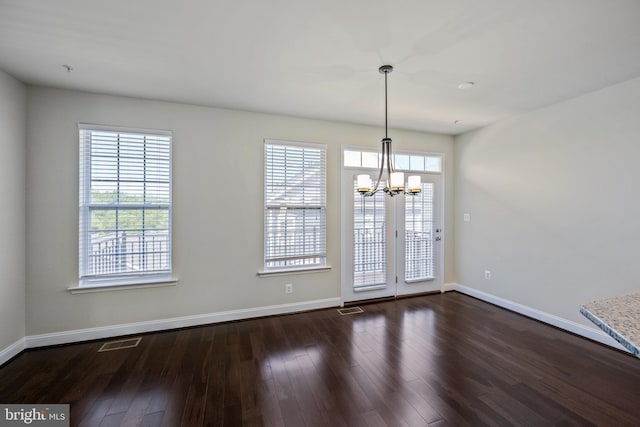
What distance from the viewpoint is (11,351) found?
263 cm

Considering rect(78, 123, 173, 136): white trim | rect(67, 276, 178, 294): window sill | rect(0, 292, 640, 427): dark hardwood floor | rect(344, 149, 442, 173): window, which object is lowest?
rect(0, 292, 640, 427): dark hardwood floor

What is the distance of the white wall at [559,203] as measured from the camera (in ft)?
9.23

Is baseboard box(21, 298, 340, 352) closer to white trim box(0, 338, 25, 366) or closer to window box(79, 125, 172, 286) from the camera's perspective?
white trim box(0, 338, 25, 366)

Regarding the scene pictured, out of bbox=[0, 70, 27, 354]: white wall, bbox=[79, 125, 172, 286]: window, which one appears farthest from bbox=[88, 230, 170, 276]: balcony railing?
bbox=[0, 70, 27, 354]: white wall

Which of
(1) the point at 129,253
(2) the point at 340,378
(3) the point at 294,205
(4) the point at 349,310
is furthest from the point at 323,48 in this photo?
(4) the point at 349,310

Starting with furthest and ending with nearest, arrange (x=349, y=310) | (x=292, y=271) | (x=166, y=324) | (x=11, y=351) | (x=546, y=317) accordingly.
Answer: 1. (x=349, y=310)
2. (x=292, y=271)
3. (x=546, y=317)
4. (x=166, y=324)
5. (x=11, y=351)

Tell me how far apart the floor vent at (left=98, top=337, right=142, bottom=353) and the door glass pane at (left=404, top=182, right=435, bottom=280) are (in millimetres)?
3832

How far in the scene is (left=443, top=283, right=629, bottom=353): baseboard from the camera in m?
2.91

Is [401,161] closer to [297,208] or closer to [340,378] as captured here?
[297,208]

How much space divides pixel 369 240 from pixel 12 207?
417 centimetres

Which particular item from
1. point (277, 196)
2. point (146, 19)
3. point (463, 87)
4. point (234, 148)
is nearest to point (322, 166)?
point (277, 196)

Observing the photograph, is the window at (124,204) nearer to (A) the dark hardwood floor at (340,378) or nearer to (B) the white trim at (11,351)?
(B) the white trim at (11,351)

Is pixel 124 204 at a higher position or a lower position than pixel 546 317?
A: higher

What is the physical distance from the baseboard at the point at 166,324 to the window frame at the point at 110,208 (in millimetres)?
470
